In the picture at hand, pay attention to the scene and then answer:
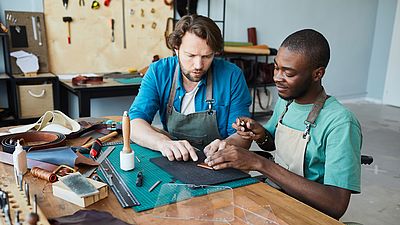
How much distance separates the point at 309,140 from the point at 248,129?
1.06ft

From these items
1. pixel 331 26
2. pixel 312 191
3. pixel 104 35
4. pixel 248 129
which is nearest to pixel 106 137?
pixel 248 129

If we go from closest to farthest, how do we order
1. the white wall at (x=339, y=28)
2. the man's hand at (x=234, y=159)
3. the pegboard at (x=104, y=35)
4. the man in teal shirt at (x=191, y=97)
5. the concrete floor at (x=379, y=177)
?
the man's hand at (x=234, y=159) < the man in teal shirt at (x=191, y=97) < the concrete floor at (x=379, y=177) < the pegboard at (x=104, y=35) < the white wall at (x=339, y=28)

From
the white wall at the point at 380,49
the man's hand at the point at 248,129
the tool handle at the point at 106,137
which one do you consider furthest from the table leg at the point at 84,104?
the white wall at the point at 380,49

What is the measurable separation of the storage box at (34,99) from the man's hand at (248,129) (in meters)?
2.56

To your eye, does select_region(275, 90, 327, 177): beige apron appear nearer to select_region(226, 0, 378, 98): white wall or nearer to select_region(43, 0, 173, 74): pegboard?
select_region(43, 0, 173, 74): pegboard

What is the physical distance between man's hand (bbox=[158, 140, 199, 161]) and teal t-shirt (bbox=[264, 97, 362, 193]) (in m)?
0.46

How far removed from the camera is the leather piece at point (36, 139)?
5.21 ft

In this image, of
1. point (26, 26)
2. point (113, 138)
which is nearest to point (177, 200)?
point (113, 138)

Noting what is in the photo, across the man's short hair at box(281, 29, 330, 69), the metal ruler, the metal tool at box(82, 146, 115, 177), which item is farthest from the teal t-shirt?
the metal tool at box(82, 146, 115, 177)

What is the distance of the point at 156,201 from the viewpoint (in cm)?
118

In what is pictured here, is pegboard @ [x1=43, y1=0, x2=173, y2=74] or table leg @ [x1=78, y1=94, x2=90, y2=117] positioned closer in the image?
table leg @ [x1=78, y1=94, x2=90, y2=117]

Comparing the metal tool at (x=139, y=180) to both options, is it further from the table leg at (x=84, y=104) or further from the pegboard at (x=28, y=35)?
the pegboard at (x=28, y=35)

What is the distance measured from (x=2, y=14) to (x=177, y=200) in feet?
10.9

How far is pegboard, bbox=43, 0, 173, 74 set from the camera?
394 cm
